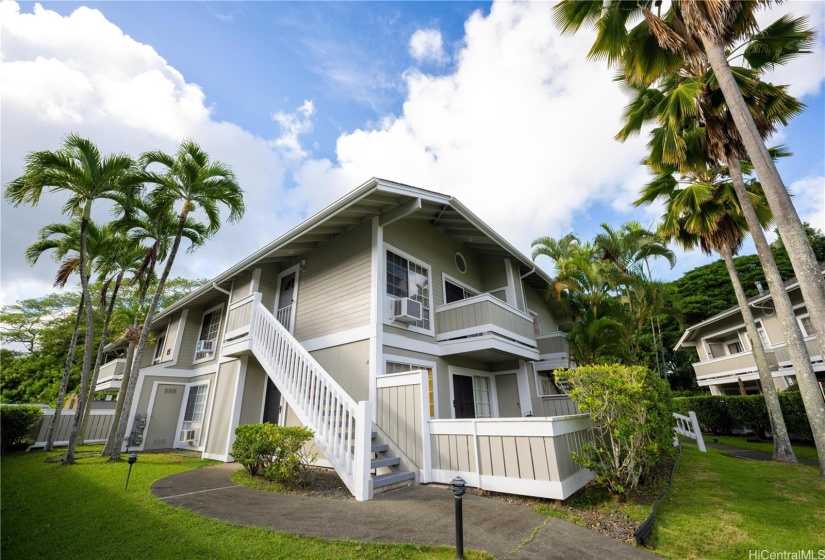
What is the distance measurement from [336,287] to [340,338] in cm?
154

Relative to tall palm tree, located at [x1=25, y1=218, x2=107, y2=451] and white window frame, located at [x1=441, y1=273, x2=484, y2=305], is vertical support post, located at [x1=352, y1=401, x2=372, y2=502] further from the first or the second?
tall palm tree, located at [x1=25, y1=218, x2=107, y2=451]

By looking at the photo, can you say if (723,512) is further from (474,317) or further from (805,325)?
(805,325)

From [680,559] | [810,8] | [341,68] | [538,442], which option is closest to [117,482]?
[538,442]

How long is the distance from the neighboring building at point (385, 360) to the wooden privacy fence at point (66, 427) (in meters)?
3.52

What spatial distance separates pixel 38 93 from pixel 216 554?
9069mm

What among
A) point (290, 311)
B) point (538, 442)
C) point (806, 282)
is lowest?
point (538, 442)

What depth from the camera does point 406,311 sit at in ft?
28.0

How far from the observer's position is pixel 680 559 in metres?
3.40

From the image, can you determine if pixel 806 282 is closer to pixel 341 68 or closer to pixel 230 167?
pixel 341 68

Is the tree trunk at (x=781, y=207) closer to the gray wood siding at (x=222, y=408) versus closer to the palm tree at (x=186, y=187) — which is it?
the palm tree at (x=186, y=187)

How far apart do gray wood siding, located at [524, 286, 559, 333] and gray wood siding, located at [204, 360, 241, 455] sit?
1187 centimetres

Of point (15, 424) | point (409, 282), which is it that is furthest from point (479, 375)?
point (15, 424)

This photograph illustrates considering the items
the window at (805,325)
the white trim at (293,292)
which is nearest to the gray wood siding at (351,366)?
the white trim at (293,292)

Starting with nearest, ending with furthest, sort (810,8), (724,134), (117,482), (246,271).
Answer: (117,482)
(810,8)
(724,134)
(246,271)
